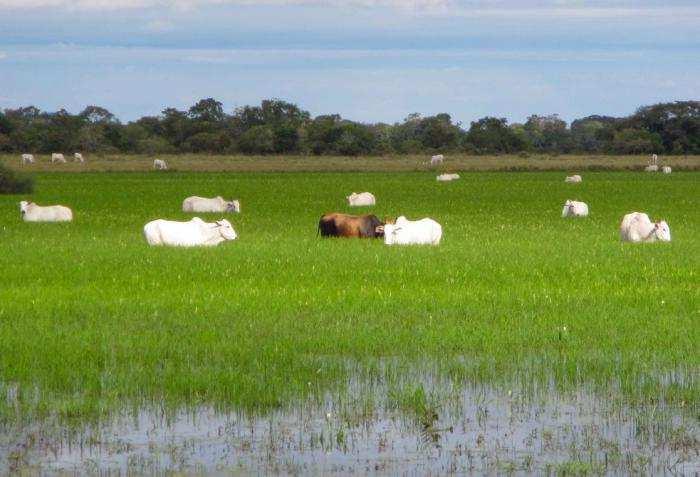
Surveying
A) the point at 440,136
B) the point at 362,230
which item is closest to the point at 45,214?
the point at 362,230

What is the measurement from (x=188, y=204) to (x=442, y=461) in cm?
2708

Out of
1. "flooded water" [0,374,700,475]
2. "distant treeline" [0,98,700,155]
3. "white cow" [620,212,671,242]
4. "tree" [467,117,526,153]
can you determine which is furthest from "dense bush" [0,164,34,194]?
"tree" [467,117,526,153]

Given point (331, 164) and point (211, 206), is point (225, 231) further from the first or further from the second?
point (331, 164)

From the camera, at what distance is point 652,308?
14.1m

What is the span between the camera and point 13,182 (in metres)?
45.1

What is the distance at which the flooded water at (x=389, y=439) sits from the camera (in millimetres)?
7914

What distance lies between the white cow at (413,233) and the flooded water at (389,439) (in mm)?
12516

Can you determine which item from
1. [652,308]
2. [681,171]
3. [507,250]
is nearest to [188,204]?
[507,250]

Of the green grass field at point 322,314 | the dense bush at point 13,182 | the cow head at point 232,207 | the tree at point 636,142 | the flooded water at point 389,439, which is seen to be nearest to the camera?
the flooded water at point 389,439

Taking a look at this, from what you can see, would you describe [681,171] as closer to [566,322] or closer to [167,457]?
[566,322]

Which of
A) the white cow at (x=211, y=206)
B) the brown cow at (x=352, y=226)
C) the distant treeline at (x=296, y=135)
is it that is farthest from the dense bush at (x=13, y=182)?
the distant treeline at (x=296, y=135)

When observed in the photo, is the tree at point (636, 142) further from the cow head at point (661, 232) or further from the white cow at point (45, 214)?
the cow head at point (661, 232)

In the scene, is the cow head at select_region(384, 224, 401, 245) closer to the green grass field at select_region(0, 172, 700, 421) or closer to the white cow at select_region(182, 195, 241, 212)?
the green grass field at select_region(0, 172, 700, 421)

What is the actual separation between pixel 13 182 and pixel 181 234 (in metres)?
24.8
